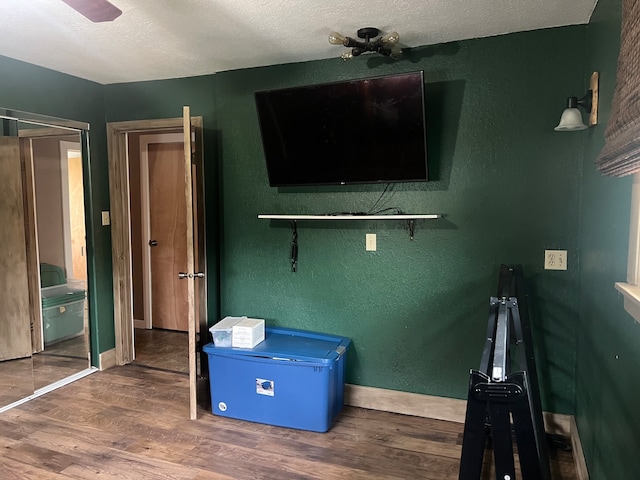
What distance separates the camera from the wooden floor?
2393mm

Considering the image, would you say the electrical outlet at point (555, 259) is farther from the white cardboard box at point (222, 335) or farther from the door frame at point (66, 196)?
the door frame at point (66, 196)

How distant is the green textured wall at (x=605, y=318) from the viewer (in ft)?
4.91

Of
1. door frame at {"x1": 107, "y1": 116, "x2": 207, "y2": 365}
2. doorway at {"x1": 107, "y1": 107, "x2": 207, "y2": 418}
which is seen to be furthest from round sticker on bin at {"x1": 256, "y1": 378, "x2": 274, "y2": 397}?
door frame at {"x1": 107, "y1": 116, "x2": 207, "y2": 365}

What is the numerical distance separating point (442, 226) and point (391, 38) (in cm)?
114

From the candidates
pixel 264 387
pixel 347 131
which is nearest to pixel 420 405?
pixel 264 387

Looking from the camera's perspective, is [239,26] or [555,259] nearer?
[239,26]

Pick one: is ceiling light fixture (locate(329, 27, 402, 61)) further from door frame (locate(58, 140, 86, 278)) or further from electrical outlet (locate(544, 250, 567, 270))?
Answer: door frame (locate(58, 140, 86, 278))

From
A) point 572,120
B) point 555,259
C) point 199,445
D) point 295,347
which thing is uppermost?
point 572,120

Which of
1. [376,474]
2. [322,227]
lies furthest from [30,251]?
[376,474]

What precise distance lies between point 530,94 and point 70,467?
326 cm

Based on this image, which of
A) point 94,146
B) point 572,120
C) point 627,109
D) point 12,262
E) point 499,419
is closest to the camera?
point 627,109

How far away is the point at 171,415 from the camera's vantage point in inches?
119

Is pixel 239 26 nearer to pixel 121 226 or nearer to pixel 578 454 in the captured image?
pixel 121 226

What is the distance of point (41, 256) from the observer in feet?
11.2
